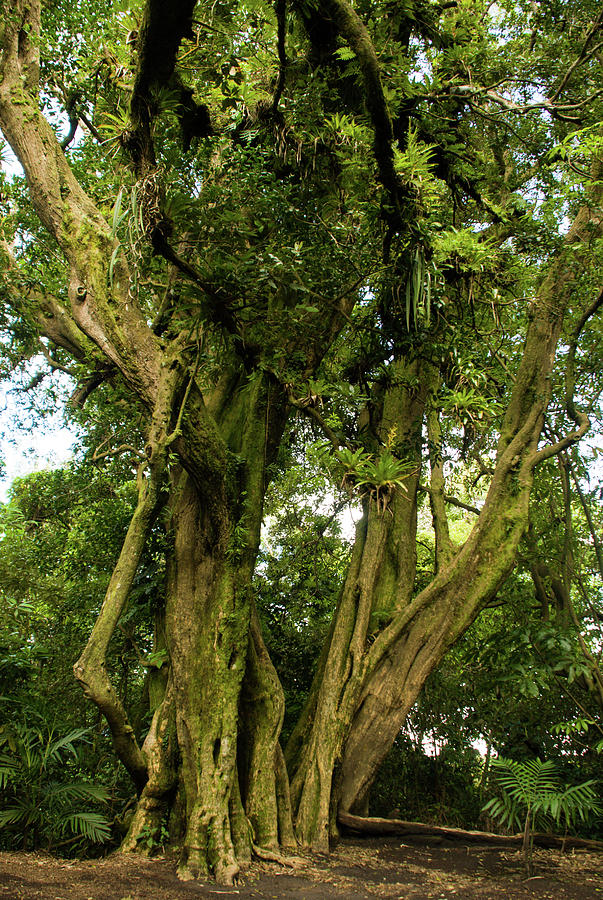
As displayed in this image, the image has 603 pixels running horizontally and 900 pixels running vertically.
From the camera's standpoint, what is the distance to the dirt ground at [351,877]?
3055 mm

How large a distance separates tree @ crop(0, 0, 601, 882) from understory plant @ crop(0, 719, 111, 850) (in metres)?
0.51

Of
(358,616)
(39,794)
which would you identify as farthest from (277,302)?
(39,794)

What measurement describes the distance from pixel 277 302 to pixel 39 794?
179 inches

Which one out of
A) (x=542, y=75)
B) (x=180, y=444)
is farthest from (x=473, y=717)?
(x=542, y=75)

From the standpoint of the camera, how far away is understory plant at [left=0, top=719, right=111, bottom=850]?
13.9 feet

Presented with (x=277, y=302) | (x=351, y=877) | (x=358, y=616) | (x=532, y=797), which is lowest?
(x=351, y=877)

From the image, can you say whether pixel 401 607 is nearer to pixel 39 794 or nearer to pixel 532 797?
pixel 532 797

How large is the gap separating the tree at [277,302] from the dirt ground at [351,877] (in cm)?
→ 29

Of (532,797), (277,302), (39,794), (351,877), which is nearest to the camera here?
(351,877)

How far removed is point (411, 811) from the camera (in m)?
6.04

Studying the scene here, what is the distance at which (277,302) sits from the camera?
551cm

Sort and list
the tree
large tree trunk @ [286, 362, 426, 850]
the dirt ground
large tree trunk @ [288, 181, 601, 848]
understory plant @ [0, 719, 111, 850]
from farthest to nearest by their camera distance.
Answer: large tree trunk @ [288, 181, 601, 848], large tree trunk @ [286, 362, 426, 850], understory plant @ [0, 719, 111, 850], the tree, the dirt ground

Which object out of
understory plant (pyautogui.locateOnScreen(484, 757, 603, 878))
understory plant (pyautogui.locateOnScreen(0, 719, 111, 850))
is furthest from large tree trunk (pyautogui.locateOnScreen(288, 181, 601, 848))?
understory plant (pyautogui.locateOnScreen(0, 719, 111, 850))

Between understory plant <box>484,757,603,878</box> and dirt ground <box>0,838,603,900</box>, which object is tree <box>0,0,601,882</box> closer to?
dirt ground <box>0,838,603,900</box>
